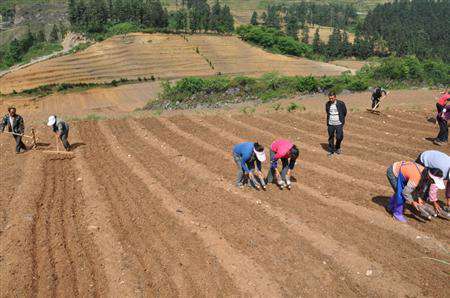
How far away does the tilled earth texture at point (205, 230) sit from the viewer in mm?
6105

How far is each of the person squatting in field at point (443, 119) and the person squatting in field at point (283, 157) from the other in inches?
237

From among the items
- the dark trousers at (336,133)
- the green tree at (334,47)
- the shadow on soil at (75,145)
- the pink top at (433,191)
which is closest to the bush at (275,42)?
the green tree at (334,47)

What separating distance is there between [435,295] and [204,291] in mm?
3096

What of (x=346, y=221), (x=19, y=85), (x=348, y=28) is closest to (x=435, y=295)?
(x=346, y=221)

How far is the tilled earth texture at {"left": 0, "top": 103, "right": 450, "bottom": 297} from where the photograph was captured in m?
6.11

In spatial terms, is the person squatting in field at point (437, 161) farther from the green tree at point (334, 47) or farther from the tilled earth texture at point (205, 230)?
the green tree at point (334, 47)

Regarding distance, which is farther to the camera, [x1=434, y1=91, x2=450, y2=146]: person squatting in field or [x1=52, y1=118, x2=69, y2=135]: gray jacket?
[x1=52, y1=118, x2=69, y2=135]: gray jacket

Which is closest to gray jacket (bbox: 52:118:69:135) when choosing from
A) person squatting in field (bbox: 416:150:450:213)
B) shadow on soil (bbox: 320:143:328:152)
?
shadow on soil (bbox: 320:143:328:152)

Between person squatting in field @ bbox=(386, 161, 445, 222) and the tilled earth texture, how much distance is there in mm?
315

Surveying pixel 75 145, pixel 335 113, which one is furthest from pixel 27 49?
pixel 335 113

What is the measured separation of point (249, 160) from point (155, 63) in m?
54.8

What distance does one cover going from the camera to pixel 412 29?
9394 cm

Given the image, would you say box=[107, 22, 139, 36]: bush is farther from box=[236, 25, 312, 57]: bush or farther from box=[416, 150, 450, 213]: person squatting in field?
box=[416, 150, 450, 213]: person squatting in field

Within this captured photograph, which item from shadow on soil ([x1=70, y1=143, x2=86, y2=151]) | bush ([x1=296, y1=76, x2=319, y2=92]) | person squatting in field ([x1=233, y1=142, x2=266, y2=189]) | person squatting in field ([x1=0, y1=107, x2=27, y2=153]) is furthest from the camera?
bush ([x1=296, y1=76, x2=319, y2=92])
